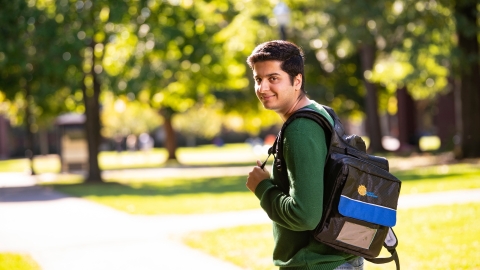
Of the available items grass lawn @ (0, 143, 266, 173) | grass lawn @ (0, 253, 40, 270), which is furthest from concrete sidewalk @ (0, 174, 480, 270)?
grass lawn @ (0, 143, 266, 173)

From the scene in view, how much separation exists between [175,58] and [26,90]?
5.07 meters

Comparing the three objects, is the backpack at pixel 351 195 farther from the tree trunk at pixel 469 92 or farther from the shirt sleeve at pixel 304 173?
the tree trunk at pixel 469 92

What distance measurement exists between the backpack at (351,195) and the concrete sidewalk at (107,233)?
14.5ft

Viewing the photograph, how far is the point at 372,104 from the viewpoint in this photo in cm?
2995

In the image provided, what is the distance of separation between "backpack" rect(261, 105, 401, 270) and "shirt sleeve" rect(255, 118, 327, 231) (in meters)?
0.06

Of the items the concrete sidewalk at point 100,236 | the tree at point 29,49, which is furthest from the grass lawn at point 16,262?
the tree at point 29,49

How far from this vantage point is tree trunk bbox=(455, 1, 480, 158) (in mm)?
20156

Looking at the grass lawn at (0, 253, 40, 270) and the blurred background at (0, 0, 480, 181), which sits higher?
the blurred background at (0, 0, 480, 181)

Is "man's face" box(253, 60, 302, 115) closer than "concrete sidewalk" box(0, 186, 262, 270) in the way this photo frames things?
Yes

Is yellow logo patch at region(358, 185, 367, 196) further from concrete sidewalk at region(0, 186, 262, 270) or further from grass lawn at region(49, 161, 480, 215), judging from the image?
grass lawn at region(49, 161, 480, 215)

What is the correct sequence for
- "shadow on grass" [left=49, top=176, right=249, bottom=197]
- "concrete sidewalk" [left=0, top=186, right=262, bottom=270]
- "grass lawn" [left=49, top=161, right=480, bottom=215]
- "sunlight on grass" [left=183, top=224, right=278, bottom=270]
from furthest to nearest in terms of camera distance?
"shadow on grass" [left=49, top=176, right=249, bottom=197]
"grass lawn" [left=49, top=161, right=480, bottom=215]
"concrete sidewalk" [left=0, top=186, right=262, bottom=270]
"sunlight on grass" [left=183, top=224, right=278, bottom=270]

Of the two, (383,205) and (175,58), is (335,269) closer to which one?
(383,205)

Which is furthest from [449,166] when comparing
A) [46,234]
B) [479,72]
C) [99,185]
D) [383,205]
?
[383,205]

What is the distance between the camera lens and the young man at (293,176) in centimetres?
270
